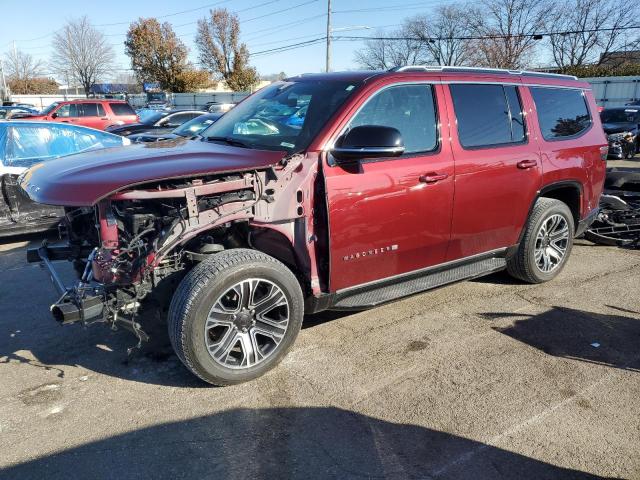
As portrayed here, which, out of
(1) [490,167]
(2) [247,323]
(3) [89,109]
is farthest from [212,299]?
(3) [89,109]

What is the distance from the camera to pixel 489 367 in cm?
354

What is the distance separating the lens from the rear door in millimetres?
4027

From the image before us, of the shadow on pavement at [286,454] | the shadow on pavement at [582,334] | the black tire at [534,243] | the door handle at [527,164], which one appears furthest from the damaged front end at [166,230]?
the black tire at [534,243]

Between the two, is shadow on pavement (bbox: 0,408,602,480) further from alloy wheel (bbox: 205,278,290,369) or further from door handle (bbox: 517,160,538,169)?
door handle (bbox: 517,160,538,169)

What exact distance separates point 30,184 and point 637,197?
709cm

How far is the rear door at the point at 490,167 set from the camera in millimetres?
4027

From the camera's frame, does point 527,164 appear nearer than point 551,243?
Yes

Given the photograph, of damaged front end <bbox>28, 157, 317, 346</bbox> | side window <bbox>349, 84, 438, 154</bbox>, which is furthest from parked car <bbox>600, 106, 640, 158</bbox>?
damaged front end <bbox>28, 157, 317, 346</bbox>

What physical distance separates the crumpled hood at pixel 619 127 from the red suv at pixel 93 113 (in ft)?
52.6

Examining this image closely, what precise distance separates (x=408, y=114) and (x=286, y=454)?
2506 mm

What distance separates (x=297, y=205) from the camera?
10.9 feet

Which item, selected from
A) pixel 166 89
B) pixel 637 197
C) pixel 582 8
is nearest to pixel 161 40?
pixel 166 89

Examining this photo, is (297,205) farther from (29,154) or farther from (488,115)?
(29,154)

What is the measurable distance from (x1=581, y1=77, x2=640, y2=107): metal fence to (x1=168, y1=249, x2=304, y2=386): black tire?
32.8 m
